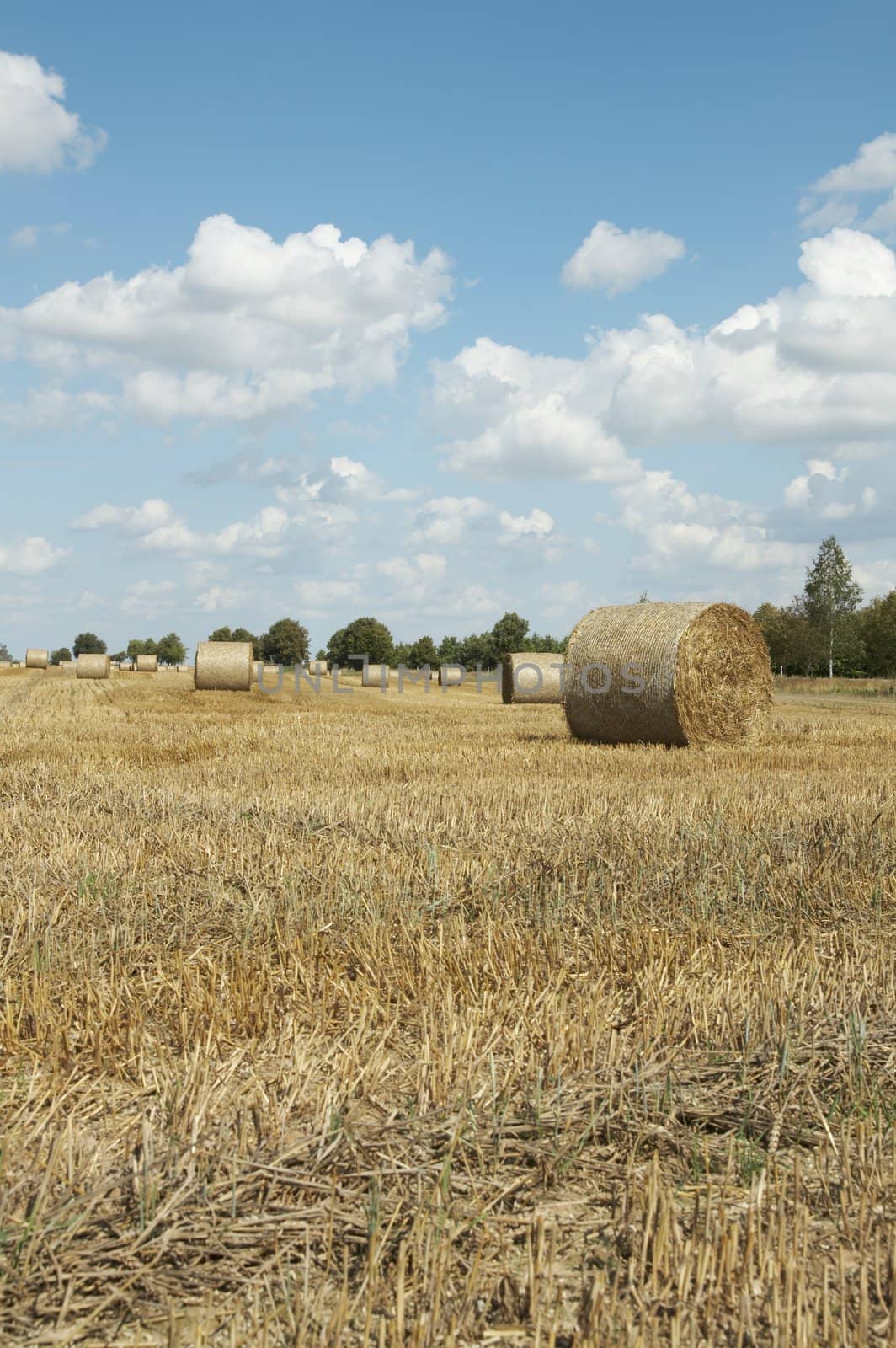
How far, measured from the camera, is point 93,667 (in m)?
44.4

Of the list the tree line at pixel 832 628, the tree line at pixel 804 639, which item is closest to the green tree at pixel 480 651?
the tree line at pixel 804 639

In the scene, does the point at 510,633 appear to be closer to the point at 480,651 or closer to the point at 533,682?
the point at 480,651

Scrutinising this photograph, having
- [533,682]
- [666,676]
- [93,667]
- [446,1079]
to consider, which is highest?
[93,667]

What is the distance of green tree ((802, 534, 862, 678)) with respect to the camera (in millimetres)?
71562

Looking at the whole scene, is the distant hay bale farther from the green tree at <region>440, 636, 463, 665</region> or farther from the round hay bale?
the green tree at <region>440, 636, 463, 665</region>

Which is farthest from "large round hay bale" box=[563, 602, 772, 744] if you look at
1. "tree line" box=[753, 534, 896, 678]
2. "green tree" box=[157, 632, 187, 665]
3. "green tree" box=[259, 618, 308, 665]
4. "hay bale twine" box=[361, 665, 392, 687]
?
"green tree" box=[157, 632, 187, 665]

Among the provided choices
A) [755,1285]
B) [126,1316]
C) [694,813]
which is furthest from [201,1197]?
[694,813]

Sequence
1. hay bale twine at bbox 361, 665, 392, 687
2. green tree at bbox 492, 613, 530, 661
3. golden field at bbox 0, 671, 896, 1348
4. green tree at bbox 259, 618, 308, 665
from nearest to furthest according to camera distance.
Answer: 1. golden field at bbox 0, 671, 896, 1348
2. hay bale twine at bbox 361, 665, 392, 687
3. green tree at bbox 492, 613, 530, 661
4. green tree at bbox 259, 618, 308, 665

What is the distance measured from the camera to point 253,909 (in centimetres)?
534

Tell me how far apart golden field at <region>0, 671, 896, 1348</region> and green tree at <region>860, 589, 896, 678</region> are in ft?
216

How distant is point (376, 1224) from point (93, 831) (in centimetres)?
542

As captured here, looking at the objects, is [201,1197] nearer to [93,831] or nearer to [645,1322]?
[645,1322]

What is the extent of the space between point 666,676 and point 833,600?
202ft

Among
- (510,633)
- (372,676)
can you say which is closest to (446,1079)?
(372,676)
